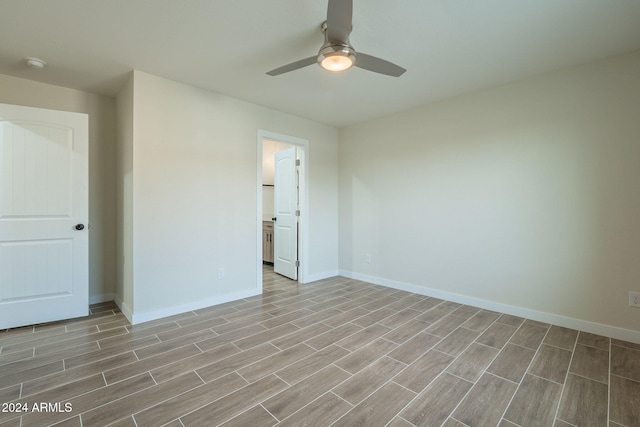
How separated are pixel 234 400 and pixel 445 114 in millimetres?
3753

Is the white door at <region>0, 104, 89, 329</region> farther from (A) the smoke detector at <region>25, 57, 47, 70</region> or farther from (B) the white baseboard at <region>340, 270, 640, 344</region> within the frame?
(B) the white baseboard at <region>340, 270, 640, 344</region>

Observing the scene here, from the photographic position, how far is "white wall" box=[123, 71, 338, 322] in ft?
9.55

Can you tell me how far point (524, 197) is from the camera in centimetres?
304

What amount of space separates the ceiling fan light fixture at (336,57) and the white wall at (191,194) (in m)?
1.93

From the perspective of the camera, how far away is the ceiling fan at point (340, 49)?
1691 millimetres

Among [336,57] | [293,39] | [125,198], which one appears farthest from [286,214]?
[336,57]

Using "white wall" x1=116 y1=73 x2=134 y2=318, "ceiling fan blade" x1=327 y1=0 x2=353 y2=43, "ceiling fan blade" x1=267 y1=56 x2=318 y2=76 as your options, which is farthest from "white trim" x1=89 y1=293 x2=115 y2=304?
"ceiling fan blade" x1=327 y1=0 x2=353 y2=43

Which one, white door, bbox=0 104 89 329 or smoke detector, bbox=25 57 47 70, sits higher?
smoke detector, bbox=25 57 47 70

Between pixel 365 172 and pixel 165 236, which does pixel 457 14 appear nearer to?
pixel 365 172

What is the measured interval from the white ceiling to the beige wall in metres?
0.26

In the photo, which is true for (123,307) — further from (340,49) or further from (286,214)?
(340,49)

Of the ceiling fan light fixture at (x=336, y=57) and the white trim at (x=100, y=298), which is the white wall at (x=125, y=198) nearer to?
the white trim at (x=100, y=298)

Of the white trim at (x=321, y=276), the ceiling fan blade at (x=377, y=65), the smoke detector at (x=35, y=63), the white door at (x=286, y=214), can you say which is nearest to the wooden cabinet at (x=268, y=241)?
the white door at (x=286, y=214)

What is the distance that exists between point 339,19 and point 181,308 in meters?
3.15
